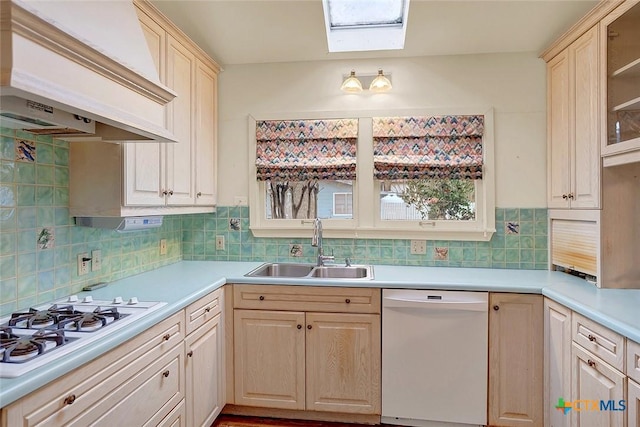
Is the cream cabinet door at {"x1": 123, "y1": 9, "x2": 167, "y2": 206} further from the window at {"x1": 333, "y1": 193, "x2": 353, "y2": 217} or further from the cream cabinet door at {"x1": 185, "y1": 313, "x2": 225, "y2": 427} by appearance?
the window at {"x1": 333, "y1": 193, "x2": 353, "y2": 217}

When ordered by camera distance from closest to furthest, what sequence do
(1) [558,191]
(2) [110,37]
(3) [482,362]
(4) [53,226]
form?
1. (2) [110,37]
2. (4) [53,226]
3. (3) [482,362]
4. (1) [558,191]

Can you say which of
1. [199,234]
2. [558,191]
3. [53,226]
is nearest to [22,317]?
[53,226]

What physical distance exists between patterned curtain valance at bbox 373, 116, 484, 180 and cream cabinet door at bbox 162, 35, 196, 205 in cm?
132

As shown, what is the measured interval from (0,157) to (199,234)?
1473 mm

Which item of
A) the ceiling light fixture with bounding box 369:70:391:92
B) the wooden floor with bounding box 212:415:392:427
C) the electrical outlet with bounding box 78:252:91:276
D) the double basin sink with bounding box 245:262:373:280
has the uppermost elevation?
the ceiling light fixture with bounding box 369:70:391:92

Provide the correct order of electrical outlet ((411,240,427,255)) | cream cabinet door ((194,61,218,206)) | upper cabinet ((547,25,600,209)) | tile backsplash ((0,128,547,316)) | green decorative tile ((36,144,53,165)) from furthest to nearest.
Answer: electrical outlet ((411,240,427,255)) → cream cabinet door ((194,61,218,206)) → upper cabinet ((547,25,600,209)) → green decorative tile ((36,144,53,165)) → tile backsplash ((0,128,547,316))

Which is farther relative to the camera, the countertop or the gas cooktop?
the countertop

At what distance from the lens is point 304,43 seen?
99.1 inches

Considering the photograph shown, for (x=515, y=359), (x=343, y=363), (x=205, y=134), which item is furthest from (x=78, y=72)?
(x=515, y=359)

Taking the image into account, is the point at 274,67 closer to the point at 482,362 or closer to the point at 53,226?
the point at 53,226

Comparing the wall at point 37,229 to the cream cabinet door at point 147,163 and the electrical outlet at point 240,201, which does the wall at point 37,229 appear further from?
the electrical outlet at point 240,201

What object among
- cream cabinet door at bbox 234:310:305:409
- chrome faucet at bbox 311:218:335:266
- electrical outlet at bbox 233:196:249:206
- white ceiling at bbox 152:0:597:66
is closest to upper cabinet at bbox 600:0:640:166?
white ceiling at bbox 152:0:597:66

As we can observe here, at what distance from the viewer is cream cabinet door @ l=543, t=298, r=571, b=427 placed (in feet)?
5.57

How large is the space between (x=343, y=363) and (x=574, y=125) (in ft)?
6.59
